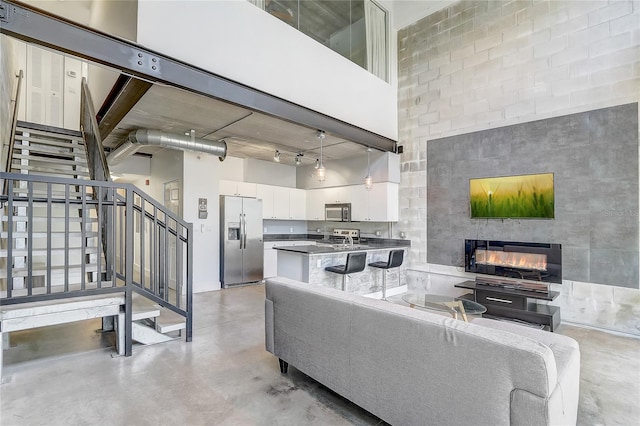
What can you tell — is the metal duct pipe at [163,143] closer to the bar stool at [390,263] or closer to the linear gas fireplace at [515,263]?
the bar stool at [390,263]

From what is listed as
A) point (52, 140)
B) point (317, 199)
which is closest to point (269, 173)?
point (317, 199)

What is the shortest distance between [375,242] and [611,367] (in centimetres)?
414

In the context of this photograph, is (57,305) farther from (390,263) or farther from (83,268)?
(390,263)

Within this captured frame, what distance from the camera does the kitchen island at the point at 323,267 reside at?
4.68 meters

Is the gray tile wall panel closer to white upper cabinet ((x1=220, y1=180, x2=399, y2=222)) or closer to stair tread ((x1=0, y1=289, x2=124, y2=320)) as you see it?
white upper cabinet ((x1=220, y1=180, x2=399, y2=222))

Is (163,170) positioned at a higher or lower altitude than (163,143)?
lower

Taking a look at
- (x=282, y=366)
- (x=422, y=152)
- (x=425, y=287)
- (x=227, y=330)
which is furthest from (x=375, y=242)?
(x=282, y=366)

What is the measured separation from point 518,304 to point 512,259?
28.4 inches

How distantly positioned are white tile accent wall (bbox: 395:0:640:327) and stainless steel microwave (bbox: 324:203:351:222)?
118 cm

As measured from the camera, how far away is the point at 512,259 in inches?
186

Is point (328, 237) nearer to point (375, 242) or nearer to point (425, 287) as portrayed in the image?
point (375, 242)

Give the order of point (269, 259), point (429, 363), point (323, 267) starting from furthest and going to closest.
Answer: point (269, 259) → point (323, 267) → point (429, 363)

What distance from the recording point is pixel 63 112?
21.2ft

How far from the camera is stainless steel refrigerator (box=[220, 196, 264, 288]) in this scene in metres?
6.30
